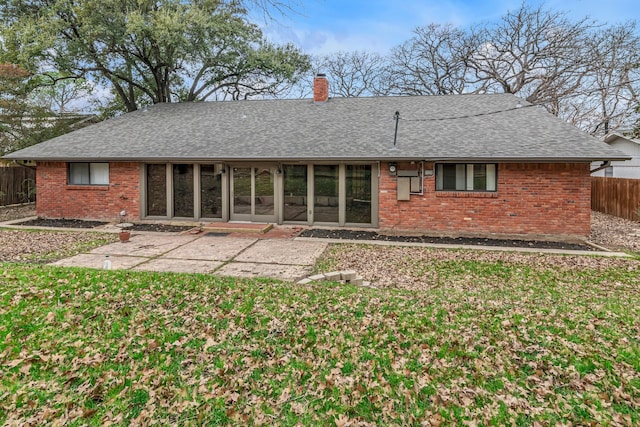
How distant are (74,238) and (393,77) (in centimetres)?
2305

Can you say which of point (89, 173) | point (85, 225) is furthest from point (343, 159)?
point (89, 173)

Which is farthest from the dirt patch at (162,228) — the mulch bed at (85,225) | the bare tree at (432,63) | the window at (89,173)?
the bare tree at (432,63)

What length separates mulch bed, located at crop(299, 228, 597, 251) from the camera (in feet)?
29.8

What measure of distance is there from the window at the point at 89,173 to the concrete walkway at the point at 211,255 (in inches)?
138

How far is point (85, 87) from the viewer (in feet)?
65.4

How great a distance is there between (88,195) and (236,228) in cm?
569

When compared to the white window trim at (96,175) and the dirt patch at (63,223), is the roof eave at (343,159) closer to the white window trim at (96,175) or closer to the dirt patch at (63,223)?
the white window trim at (96,175)

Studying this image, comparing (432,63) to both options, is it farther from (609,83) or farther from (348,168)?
(348,168)

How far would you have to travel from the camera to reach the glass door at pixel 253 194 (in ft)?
37.8

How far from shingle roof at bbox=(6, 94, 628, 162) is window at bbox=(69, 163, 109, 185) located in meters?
0.54

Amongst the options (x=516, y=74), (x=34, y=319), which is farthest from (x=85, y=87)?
(x=516, y=74)

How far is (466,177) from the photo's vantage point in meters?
10.1

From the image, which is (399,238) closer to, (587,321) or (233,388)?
(587,321)

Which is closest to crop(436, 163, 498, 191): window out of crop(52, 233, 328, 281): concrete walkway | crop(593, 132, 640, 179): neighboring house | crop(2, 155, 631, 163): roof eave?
crop(2, 155, 631, 163): roof eave
